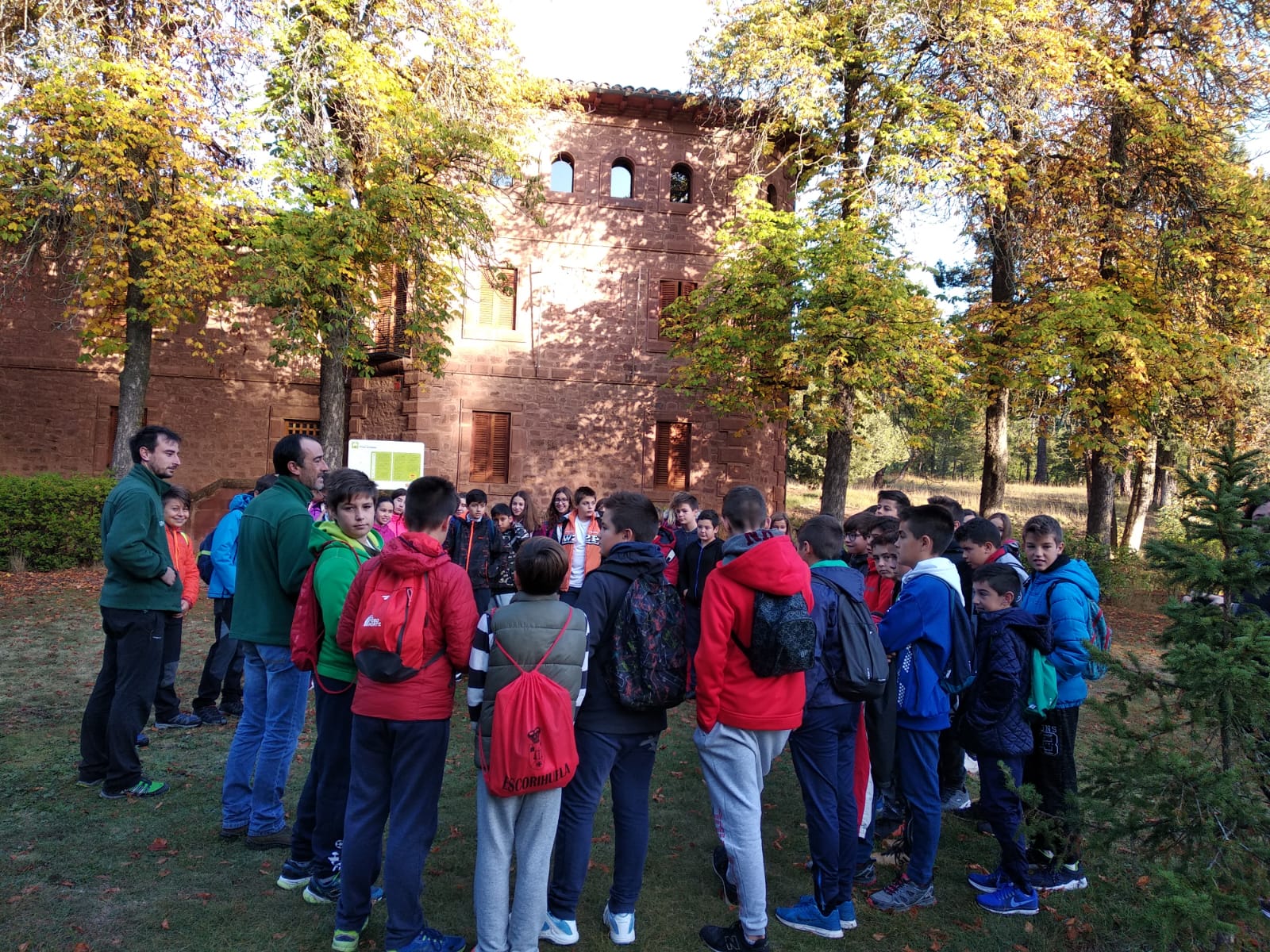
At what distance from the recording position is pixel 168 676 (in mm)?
6707

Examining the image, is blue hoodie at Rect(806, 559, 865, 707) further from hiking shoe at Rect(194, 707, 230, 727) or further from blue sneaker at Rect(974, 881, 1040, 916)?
hiking shoe at Rect(194, 707, 230, 727)

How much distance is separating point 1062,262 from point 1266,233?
12.6ft

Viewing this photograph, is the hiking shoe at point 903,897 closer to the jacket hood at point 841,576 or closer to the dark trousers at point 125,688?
the jacket hood at point 841,576

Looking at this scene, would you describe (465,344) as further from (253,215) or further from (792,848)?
(792,848)

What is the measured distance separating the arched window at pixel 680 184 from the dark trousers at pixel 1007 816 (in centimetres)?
1844

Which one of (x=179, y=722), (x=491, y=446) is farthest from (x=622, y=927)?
(x=491, y=446)

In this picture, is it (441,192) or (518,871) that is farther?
(441,192)

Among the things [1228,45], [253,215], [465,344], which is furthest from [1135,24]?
[253,215]

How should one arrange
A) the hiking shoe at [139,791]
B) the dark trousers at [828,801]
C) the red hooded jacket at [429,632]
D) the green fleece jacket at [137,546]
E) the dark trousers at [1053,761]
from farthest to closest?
the hiking shoe at [139,791], the green fleece jacket at [137,546], the dark trousers at [1053,761], the dark trousers at [828,801], the red hooded jacket at [429,632]

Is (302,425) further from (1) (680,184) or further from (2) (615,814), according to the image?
(2) (615,814)

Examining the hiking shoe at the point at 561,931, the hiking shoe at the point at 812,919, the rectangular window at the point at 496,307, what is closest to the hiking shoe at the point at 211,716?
the hiking shoe at the point at 561,931

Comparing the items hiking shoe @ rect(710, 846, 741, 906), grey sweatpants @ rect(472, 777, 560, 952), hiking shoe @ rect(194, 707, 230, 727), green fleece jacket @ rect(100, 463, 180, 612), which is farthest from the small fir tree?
hiking shoe @ rect(194, 707, 230, 727)

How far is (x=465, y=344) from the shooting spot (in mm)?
19828

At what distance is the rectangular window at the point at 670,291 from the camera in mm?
20609
